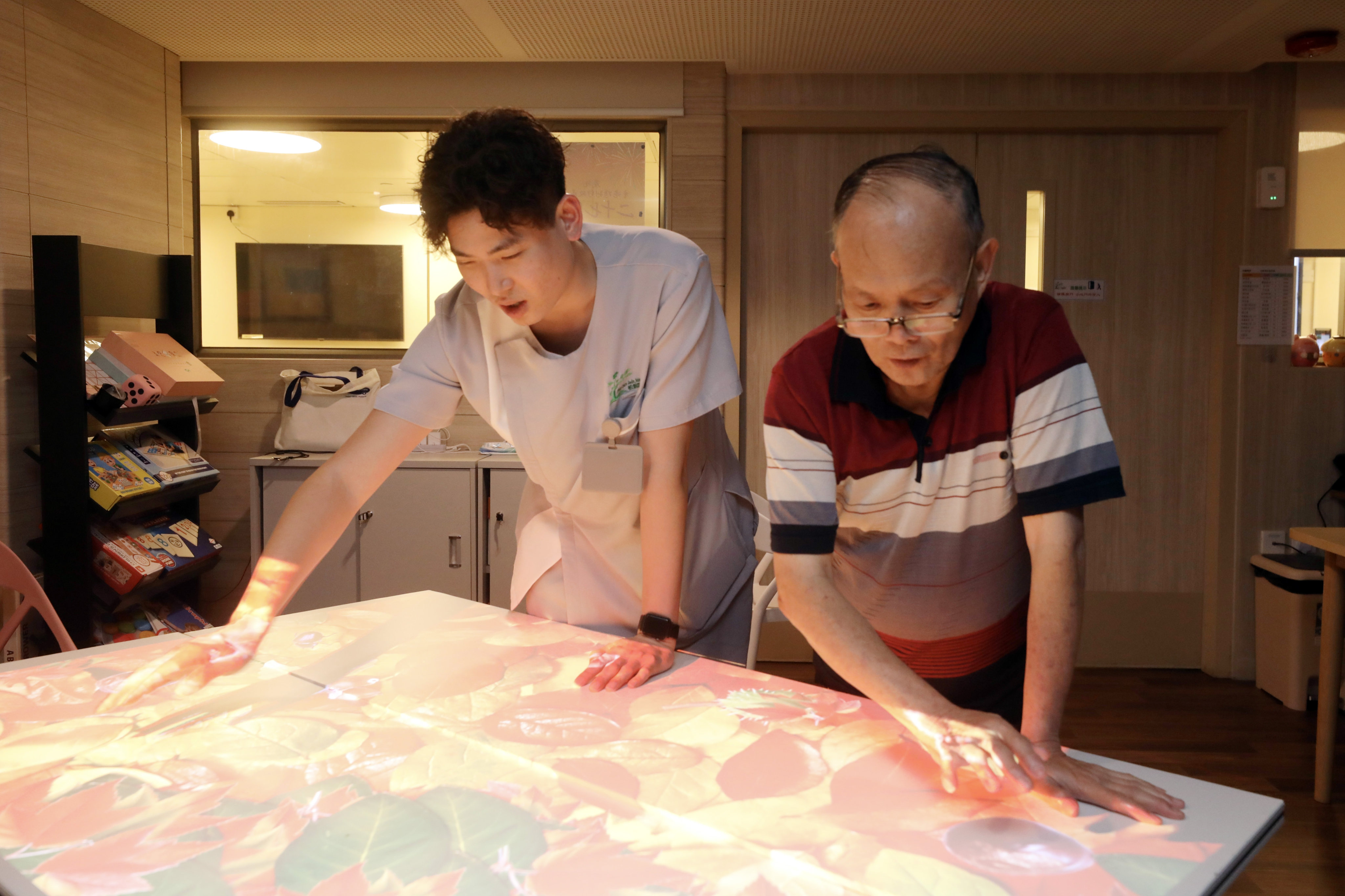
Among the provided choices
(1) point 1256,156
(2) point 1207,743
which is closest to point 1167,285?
(1) point 1256,156

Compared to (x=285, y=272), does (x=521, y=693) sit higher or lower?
lower

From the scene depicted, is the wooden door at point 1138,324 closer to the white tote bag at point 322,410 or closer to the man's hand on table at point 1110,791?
the white tote bag at point 322,410

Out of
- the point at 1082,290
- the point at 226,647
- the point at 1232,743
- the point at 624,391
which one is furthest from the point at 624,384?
the point at 1082,290

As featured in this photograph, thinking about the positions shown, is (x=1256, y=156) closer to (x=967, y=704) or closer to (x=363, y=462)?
(x=967, y=704)

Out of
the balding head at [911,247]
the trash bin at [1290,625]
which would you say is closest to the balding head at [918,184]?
the balding head at [911,247]

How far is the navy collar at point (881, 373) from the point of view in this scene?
1.10m

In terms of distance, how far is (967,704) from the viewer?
1.32m

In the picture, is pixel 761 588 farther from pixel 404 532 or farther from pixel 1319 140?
pixel 1319 140

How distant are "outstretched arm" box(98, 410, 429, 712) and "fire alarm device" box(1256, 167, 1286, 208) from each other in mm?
3429

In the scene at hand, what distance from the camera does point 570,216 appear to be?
1.33m

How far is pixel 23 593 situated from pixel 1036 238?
347cm

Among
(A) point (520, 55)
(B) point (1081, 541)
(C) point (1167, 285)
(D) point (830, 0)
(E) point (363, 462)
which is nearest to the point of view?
(B) point (1081, 541)

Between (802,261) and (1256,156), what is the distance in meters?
1.74

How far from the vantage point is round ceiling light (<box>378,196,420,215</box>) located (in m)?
3.77
